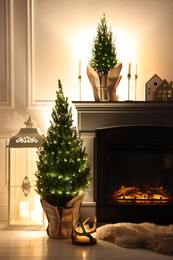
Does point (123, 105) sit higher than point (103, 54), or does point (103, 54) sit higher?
point (103, 54)

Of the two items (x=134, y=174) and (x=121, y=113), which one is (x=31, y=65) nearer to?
(x=121, y=113)

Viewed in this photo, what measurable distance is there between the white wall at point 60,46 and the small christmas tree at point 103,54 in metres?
0.27

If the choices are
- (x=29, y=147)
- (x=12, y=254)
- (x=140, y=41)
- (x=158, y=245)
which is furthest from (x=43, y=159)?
(x=140, y=41)

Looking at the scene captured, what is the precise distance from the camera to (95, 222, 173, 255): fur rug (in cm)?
348

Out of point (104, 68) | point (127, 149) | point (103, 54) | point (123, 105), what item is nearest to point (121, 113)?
point (123, 105)

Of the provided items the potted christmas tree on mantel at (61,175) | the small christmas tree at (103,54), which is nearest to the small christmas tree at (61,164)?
the potted christmas tree on mantel at (61,175)

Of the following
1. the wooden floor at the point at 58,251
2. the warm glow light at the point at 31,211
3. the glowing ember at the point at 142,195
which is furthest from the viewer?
the glowing ember at the point at 142,195

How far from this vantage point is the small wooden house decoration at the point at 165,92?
430 cm

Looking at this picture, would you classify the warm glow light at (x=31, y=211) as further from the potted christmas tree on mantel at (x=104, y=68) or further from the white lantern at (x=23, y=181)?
the potted christmas tree on mantel at (x=104, y=68)

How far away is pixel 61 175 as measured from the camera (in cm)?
388

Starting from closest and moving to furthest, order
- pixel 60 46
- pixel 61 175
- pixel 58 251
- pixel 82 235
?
pixel 58 251
pixel 82 235
pixel 61 175
pixel 60 46

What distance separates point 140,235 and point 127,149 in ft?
3.00

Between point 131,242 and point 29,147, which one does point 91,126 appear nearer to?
point 29,147

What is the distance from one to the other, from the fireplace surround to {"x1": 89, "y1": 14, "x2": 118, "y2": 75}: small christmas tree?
365 mm
